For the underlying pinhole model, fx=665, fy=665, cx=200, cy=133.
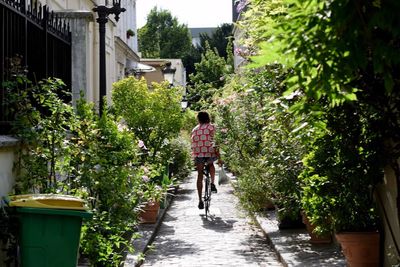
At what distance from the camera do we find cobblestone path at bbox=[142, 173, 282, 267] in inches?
349

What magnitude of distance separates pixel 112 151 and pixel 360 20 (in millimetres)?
5642

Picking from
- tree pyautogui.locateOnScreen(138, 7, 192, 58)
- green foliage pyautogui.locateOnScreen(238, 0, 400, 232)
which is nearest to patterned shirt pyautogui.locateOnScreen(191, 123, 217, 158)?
green foliage pyautogui.locateOnScreen(238, 0, 400, 232)

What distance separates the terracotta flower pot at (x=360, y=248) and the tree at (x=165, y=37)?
236ft

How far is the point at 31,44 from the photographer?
286 inches

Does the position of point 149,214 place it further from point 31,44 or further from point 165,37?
point 165,37

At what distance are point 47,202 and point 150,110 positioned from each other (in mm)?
8272

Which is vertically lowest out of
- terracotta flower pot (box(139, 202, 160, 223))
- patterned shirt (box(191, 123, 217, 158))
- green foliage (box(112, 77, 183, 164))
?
terracotta flower pot (box(139, 202, 160, 223))

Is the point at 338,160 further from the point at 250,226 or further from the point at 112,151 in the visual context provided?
the point at 250,226

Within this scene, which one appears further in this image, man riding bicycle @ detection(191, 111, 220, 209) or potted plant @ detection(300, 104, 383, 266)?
man riding bicycle @ detection(191, 111, 220, 209)

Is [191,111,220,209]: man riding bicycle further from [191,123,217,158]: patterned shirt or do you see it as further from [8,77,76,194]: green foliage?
[8,77,76,194]: green foliage

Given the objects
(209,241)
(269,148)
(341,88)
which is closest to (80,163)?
(269,148)

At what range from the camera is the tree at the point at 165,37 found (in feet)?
259

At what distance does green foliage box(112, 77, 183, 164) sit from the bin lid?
7487 mm

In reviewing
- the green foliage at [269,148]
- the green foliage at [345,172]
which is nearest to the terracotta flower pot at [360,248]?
the green foliage at [345,172]
